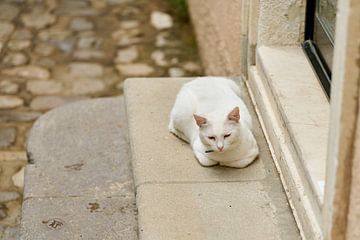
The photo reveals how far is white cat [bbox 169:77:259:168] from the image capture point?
153 inches

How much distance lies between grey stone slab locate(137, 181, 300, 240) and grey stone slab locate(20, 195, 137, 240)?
0.17m

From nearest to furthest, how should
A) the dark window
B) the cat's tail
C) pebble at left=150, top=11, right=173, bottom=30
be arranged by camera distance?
the dark window, the cat's tail, pebble at left=150, top=11, right=173, bottom=30

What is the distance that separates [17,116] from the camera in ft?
19.4

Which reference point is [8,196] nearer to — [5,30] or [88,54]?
[88,54]

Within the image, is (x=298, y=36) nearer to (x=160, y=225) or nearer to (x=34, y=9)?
(x=160, y=225)

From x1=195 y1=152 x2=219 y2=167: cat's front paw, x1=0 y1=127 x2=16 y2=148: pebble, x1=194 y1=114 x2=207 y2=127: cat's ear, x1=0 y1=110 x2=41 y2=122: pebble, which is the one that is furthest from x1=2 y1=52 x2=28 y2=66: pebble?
x1=194 y1=114 x2=207 y2=127: cat's ear

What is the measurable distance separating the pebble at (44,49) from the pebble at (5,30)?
12.2 inches

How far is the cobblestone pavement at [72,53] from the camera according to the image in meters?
5.99

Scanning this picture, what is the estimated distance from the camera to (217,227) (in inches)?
144

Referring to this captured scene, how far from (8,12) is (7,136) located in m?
2.28

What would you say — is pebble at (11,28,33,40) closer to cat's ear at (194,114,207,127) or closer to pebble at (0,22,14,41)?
pebble at (0,22,14,41)

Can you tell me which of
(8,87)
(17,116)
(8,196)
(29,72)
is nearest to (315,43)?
(8,196)

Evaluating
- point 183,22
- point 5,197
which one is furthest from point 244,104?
point 183,22

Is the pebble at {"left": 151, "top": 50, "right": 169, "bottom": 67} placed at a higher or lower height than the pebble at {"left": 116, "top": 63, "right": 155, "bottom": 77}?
lower
